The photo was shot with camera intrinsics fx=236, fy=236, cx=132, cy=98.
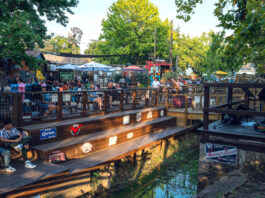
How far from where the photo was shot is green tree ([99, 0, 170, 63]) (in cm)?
3391

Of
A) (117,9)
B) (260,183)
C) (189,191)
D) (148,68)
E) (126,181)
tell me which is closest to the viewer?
(260,183)

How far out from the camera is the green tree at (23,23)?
385 inches

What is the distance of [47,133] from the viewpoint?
298 inches

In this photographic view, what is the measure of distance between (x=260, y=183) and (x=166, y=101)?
994 centimetres

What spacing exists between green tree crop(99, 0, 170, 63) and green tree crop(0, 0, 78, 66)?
62.3 feet

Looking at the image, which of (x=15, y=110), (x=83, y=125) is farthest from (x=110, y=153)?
(x=15, y=110)

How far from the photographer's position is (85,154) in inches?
318

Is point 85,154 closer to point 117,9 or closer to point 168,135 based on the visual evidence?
point 168,135

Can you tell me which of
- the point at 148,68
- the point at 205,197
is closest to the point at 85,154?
the point at 205,197

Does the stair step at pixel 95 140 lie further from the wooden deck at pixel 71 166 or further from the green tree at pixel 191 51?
the green tree at pixel 191 51

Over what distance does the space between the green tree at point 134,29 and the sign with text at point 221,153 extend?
28.8 m

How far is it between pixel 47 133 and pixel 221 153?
5218mm

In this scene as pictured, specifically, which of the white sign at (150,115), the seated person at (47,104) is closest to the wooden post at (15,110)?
the seated person at (47,104)

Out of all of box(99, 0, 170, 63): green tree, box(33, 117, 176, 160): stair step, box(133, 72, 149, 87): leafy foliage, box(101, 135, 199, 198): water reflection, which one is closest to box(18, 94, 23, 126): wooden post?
box(33, 117, 176, 160): stair step
